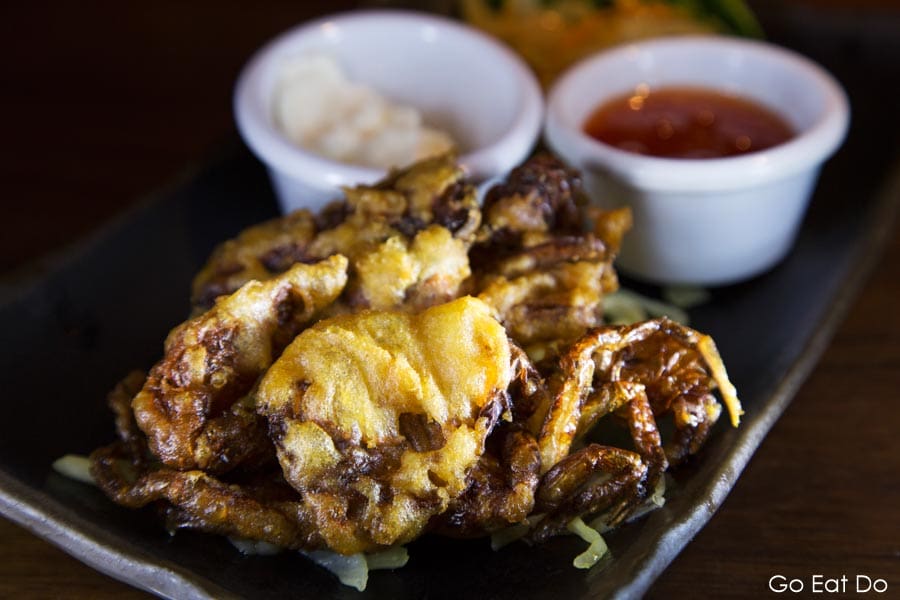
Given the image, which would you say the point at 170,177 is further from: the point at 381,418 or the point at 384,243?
the point at 381,418

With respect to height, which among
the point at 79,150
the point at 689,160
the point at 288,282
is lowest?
the point at 79,150

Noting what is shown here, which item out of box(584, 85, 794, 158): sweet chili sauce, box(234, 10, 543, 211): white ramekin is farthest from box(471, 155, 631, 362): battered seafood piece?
box(584, 85, 794, 158): sweet chili sauce

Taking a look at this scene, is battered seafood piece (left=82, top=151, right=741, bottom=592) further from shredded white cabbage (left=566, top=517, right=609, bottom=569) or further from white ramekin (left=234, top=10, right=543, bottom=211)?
white ramekin (left=234, top=10, right=543, bottom=211)

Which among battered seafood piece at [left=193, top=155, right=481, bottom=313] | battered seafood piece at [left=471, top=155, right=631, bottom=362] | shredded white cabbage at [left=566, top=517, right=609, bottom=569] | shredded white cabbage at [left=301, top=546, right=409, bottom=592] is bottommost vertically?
shredded white cabbage at [left=566, top=517, right=609, bottom=569]

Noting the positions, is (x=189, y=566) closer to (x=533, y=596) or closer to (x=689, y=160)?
(x=533, y=596)

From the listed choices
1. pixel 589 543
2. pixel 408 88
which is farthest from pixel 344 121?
A: pixel 589 543

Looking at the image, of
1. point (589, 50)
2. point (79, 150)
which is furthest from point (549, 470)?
point (79, 150)
